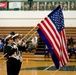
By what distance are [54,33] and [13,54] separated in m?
1.16

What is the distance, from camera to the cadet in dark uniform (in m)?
7.81

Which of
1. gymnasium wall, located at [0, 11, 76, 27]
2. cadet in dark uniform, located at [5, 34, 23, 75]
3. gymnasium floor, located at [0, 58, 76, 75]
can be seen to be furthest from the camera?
gymnasium wall, located at [0, 11, 76, 27]

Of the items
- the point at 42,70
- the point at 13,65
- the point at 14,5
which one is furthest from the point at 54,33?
the point at 14,5

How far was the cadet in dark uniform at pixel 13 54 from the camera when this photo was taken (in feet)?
25.6

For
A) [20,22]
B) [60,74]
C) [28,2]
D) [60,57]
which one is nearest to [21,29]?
[20,22]

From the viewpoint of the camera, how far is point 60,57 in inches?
327

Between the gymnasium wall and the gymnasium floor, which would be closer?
the gymnasium floor

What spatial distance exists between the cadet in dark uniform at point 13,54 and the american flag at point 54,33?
666 millimetres

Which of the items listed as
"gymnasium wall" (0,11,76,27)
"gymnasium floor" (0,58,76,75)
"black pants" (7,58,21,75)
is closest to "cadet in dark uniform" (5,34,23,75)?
"black pants" (7,58,21,75)

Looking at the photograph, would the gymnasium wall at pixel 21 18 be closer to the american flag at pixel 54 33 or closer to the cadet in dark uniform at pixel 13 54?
the american flag at pixel 54 33

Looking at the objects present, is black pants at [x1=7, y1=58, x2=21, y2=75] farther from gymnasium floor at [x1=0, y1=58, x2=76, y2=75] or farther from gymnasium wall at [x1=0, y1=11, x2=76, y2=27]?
gymnasium wall at [x1=0, y1=11, x2=76, y2=27]

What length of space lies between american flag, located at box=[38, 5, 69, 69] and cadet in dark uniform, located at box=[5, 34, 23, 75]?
67 cm

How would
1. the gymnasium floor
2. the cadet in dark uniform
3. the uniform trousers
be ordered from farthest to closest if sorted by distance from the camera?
1. the gymnasium floor
2. the uniform trousers
3. the cadet in dark uniform

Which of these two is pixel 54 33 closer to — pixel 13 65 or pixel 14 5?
pixel 13 65
